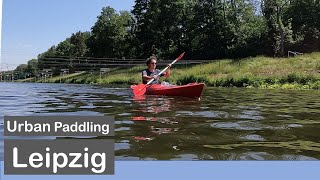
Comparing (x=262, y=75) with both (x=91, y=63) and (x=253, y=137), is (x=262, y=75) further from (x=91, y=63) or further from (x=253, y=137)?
(x=91, y=63)

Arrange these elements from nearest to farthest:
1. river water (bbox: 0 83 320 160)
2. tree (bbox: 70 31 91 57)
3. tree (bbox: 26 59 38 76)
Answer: river water (bbox: 0 83 320 160) < tree (bbox: 26 59 38 76) < tree (bbox: 70 31 91 57)

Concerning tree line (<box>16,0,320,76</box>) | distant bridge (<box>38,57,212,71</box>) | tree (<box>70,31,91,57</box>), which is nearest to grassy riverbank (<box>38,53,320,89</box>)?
tree line (<box>16,0,320,76</box>)

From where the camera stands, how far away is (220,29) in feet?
142

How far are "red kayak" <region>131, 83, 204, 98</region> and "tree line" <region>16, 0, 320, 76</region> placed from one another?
93.9 feet

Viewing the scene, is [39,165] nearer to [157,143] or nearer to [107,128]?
[107,128]

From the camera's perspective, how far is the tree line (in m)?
39.4

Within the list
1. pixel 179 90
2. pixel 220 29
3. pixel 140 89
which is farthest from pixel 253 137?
pixel 220 29

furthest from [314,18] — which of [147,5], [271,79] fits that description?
[147,5]

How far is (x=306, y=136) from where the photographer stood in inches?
189

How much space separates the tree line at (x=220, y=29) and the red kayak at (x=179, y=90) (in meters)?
28.6

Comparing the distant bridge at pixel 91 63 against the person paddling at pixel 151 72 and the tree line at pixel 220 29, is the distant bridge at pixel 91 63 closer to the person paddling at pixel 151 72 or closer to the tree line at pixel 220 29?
the tree line at pixel 220 29

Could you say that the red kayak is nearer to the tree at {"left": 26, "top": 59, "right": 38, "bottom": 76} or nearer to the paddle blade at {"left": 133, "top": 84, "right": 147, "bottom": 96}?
the paddle blade at {"left": 133, "top": 84, "right": 147, "bottom": 96}

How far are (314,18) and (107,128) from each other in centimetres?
4090

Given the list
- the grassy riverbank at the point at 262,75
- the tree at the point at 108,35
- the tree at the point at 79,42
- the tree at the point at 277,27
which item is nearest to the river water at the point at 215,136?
the grassy riverbank at the point at 262,75
